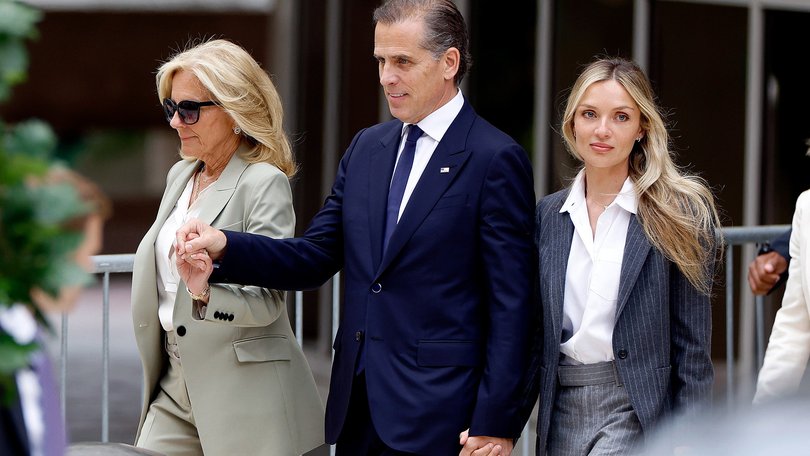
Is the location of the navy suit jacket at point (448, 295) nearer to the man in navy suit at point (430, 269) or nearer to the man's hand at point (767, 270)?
the man in navy suit at point (430, 269)

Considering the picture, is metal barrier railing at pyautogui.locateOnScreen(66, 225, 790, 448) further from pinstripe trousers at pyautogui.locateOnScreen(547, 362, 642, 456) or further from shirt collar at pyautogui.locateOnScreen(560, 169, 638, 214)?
shirt collar at pyautogui.locateOnScreen(560, 169, 638, 214)

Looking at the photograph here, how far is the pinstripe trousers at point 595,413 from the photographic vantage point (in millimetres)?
3488

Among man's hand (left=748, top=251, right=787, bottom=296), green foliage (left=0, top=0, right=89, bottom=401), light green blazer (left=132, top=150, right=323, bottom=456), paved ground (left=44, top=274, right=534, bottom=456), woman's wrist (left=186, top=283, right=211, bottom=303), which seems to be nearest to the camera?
green foliage (left=0, top=0, right=89, bottom=401)

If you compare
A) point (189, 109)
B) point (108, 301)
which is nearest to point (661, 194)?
point (189, 109)

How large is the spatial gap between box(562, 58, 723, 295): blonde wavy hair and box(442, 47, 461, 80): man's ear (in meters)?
0.36

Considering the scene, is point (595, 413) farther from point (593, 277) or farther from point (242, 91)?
point (242, 91)

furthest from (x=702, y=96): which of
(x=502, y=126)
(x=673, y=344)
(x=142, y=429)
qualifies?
(x=142, y=429)

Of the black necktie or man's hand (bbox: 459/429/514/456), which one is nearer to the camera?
man's hand (bbox: 459/429/514/456)

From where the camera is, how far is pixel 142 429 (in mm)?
3893

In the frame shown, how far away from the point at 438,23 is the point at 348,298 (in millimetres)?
815

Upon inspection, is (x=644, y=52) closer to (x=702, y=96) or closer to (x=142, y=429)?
(x=702, y=96)

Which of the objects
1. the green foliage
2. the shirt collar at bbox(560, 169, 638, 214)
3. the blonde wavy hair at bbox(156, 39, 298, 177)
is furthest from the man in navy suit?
the green foliage

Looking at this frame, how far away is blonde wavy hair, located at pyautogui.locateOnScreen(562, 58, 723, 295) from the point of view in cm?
353

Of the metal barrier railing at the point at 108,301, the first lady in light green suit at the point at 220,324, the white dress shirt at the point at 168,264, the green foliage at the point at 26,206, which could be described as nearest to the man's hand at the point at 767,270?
the metal barrier railing at the point at 108,301
